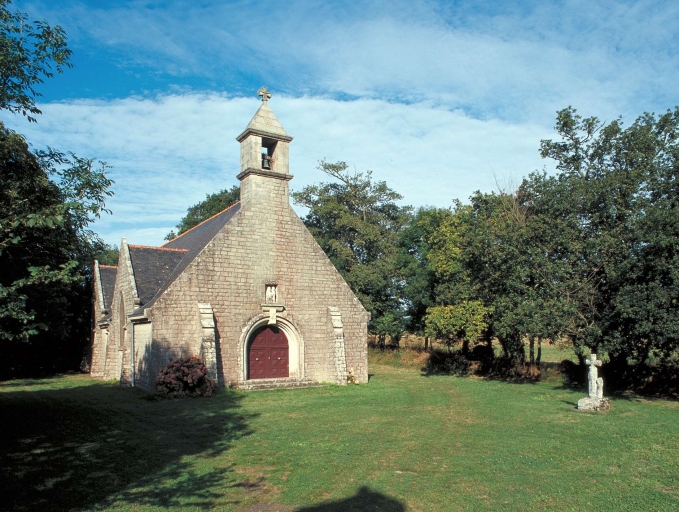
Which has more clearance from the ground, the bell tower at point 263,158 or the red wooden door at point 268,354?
Answer: the bell tower at point 263,158

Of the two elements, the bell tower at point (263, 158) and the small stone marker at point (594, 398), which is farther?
the bell tower at point (263, 158)

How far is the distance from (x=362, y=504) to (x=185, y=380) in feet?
40.3

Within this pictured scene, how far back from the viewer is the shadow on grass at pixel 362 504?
22.6 ft

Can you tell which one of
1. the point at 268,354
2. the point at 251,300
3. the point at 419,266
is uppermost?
the point at 419,266

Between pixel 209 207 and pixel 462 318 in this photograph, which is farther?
pixel 209 207

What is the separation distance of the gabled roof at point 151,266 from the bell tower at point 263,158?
15.6 ft

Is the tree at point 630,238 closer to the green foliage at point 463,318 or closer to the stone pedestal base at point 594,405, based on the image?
the stone pedestal base at point 594,405

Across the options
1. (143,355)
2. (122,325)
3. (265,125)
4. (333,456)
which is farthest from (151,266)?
(333,456)

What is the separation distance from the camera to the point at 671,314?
48.5 feet

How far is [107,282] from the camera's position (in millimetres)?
29516

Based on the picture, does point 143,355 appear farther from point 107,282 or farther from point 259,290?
point 107,282

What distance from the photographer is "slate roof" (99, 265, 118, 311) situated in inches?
1116

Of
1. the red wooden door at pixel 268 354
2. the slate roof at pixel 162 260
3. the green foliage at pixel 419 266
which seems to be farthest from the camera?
the green foliage at pixel 419 266

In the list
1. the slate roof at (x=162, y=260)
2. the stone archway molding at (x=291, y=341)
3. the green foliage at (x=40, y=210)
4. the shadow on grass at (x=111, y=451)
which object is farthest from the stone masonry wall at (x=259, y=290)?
the green foliage at (x=40, y=210)
